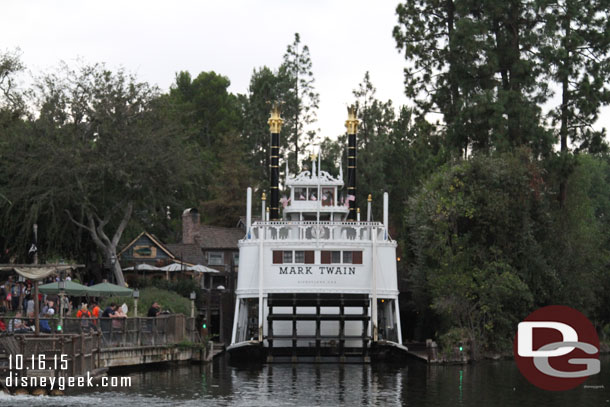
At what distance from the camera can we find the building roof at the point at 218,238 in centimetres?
6800

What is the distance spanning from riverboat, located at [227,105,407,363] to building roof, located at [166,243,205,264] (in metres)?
17.5

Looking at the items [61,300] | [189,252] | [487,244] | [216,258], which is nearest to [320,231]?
[487,244]

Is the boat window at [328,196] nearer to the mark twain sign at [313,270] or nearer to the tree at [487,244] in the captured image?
the tree at [487,244]

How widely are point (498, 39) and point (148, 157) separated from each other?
58.6 ft

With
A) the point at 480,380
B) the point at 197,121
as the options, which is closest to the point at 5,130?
the point at 480,380

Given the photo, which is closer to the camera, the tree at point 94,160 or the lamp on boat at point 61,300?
the lamp on boat at point 61,300

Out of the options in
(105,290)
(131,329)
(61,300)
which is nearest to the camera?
(61,300)

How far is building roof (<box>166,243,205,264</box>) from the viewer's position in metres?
65.8

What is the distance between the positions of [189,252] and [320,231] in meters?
21.1

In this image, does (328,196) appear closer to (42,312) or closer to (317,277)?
(317,277)

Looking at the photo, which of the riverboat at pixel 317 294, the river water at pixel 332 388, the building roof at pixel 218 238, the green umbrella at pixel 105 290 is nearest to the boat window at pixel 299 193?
the riverboat at pixel 317 294

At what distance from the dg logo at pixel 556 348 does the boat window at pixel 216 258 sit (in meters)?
24.5

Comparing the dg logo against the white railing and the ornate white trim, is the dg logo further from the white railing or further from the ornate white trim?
the ornate white trim

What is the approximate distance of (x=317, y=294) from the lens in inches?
1795
